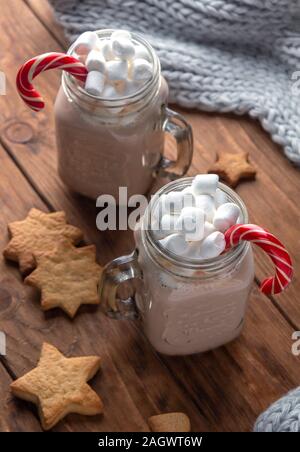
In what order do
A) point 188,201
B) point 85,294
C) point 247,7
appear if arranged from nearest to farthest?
1. point 188,201
2. point 85,294
3. point 247,7

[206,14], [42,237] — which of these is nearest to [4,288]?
[42,237]

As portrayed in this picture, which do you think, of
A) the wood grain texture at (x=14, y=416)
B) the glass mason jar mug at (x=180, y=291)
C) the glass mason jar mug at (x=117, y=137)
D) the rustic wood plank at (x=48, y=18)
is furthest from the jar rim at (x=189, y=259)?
A: the rustic wood plank at (x=48, y=18)

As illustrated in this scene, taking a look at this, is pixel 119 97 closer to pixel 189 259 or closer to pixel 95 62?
pixel 95 62

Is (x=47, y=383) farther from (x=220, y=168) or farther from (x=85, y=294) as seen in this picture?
(x=220, y=168)

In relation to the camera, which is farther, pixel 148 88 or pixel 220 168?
pixel 220 168

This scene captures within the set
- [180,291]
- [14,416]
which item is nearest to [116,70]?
[180,291]

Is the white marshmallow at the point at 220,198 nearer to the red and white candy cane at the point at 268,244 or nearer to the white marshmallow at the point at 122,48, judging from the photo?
the red and white candy cane at the point at 268,244
